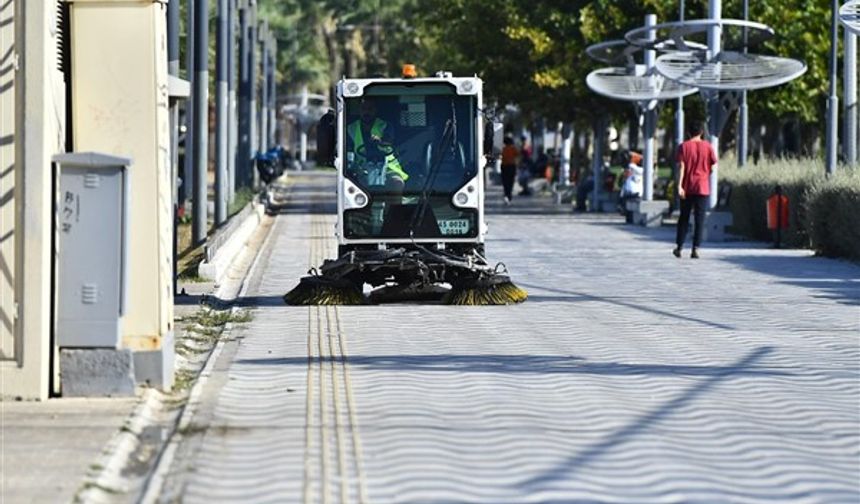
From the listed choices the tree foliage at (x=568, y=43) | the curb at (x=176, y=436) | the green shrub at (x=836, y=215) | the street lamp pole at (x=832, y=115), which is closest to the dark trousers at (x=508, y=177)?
the tree foliage at (x=568, y=43)

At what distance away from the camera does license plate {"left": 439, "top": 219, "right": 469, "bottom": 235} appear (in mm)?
20938

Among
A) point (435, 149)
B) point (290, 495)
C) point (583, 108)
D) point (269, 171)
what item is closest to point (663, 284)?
point (435, 149)

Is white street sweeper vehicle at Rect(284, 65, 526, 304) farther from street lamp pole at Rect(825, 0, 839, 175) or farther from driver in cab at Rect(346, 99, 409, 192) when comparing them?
street lamp pole at Rect(825, 0, 839, 175)

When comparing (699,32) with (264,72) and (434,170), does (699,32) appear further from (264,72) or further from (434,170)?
(264,72)

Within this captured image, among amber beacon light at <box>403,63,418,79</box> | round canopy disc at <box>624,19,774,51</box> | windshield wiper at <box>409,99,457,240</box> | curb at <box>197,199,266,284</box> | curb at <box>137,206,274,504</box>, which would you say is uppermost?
round canopy disc at <box>624,19,774,51</box>

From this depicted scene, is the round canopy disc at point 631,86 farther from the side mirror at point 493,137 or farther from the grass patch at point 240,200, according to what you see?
the side mirror at point 493,137

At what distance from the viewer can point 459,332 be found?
17.2 meters

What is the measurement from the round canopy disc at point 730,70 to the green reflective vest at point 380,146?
43.7ft

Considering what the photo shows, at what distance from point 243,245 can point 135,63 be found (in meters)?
18.5

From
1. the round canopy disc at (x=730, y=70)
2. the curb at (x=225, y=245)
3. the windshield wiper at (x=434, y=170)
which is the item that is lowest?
the curb at (x=225, y=245)

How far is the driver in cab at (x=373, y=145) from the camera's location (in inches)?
822

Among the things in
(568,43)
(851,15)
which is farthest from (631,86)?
(851,15)

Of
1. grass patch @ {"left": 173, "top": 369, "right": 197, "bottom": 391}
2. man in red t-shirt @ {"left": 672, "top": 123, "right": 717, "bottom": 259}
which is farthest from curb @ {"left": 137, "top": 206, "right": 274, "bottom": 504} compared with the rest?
man in red t-shirt @ {"left": 672, "top": 123, "right": 717, "bottom": 259}

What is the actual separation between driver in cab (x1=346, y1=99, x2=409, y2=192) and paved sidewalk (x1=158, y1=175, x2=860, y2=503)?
1.69 meters
